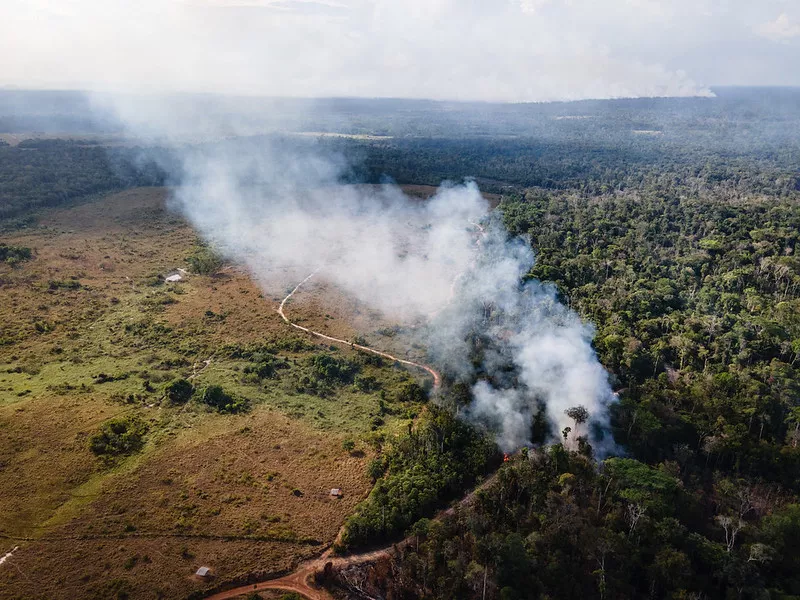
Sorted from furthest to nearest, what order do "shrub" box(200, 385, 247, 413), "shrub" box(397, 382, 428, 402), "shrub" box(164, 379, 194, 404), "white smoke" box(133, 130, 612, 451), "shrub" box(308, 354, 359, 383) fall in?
"shrub" box(308, 354, 359, 383), "shrub" box(397, 382, 428, 402), "shrub" box(164, 379, 194, 404), "shrub" box(200, 385, 247, 413), "white smoke" box(133, 130, 612, 451)

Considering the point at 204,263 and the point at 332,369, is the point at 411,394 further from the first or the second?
the point at 204,263

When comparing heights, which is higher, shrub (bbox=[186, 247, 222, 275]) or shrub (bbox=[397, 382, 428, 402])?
shrub (bbox=[186, 247, 222, 275])

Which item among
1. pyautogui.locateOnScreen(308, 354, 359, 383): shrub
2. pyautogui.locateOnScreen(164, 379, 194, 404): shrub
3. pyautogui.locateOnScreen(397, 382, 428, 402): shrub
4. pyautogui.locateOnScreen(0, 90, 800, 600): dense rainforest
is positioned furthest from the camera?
→ pyautogui.locateOnScreen(308, 354, 359, 383): shrub

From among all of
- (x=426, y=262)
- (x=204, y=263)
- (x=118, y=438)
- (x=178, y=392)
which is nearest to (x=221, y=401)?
(x=178, y=392)

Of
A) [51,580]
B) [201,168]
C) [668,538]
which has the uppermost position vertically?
[201,168]

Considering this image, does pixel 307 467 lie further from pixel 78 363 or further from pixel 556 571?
pixel 78 363

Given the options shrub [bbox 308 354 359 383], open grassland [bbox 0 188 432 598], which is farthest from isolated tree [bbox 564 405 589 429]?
shrub [bbox 308 354 359 383]

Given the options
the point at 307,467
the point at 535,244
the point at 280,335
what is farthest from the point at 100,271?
the point at 535,244

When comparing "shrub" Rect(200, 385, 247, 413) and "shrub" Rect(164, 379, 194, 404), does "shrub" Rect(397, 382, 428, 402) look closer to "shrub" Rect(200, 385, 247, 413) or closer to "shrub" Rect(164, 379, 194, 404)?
"shrub" Rect(200, 385, 247, 413)
